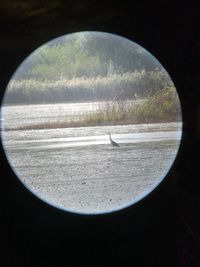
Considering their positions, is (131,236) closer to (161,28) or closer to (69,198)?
(69,198)

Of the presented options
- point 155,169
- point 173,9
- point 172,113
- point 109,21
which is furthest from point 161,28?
point 155,169

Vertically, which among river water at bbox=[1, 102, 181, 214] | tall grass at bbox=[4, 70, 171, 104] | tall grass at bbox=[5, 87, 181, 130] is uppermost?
tall grass at bbox=[4, 70, 171, 104]

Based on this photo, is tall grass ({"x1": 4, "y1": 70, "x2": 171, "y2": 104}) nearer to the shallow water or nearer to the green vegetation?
the green vegetation

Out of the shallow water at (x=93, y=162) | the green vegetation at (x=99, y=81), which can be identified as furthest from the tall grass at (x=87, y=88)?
the shallow water at (x=93, y=162)

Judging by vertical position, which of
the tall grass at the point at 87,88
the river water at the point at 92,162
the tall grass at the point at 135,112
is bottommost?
the river water at the point at 92,162

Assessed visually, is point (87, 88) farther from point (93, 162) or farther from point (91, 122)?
point (93, 162)

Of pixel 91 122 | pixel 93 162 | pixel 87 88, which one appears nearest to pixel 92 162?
pixel 93 162

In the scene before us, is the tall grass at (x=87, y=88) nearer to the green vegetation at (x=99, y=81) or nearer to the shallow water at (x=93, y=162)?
the green vegetation at (x=99, y=81)

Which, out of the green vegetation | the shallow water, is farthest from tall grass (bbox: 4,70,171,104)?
the shallow water
